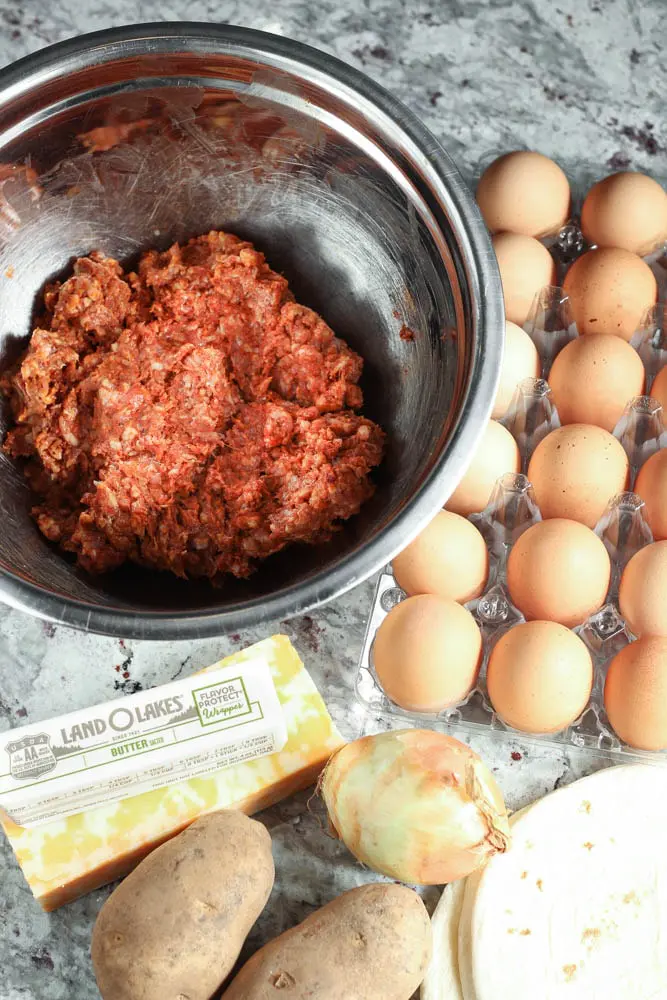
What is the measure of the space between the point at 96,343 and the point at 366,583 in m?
0.60

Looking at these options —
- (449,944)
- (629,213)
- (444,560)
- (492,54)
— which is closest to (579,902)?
(449,944)

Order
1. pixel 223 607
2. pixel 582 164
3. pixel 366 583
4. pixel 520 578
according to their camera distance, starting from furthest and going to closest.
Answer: pixel 582 164, pixel 366 583, pixel 520 578, pixel 223 607

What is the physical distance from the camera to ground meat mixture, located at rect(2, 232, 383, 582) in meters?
1.40

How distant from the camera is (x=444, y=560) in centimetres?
148

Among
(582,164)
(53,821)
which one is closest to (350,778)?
(53,821)

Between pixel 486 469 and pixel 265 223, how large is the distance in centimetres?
55

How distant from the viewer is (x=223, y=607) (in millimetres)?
1172

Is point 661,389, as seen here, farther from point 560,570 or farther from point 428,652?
point 428,652

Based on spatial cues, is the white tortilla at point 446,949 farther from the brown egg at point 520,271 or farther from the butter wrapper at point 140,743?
the brown egg at point 520,271

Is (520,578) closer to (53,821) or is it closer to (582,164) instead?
(53,821)

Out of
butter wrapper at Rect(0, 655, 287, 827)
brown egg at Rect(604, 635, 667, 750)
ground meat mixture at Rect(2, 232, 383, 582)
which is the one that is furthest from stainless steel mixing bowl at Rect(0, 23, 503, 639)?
brown egg at Rect(604, 635, 667, 750)

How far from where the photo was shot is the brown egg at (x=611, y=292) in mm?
1682

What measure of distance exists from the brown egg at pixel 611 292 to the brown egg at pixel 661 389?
0.11 m

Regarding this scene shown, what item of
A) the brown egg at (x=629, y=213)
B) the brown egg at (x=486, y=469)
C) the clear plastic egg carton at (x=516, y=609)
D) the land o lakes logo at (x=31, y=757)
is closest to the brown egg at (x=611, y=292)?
the brown egg at (x=629, y=213)
